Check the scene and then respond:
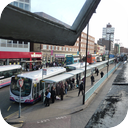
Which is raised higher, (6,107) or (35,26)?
(35,26)

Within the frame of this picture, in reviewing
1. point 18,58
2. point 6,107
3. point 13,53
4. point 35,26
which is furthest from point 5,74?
point 35,26

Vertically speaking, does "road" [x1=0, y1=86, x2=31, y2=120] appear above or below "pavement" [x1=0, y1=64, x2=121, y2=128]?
below

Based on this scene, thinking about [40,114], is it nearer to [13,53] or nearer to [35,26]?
[35,26]

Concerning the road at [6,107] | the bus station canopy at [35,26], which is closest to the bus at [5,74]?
the road at [6,107]

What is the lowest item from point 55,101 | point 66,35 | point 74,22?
point 55,101

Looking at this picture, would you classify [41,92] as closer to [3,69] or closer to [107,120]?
[3,69]

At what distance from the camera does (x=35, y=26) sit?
206cm

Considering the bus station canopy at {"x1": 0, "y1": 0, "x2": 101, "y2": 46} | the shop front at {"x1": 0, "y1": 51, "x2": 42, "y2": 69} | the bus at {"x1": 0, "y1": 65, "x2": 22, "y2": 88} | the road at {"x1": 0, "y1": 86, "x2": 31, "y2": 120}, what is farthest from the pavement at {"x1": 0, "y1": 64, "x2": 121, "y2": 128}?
the shop front at {"x1": 0, "y1": 51, "x2": 42, "y2": 69}

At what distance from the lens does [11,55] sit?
26328mm

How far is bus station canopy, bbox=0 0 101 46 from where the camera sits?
5.57ft

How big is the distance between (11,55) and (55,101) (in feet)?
56.1

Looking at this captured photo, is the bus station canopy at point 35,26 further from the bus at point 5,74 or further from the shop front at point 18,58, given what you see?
the shop front at point 18,58

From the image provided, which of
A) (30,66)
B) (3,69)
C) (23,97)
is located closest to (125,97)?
(23,97)

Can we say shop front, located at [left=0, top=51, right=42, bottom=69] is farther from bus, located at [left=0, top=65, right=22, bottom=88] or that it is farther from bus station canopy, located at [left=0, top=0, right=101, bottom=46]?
bus station canopy, located at [left=0, top=0, right=101, bottom=46]
